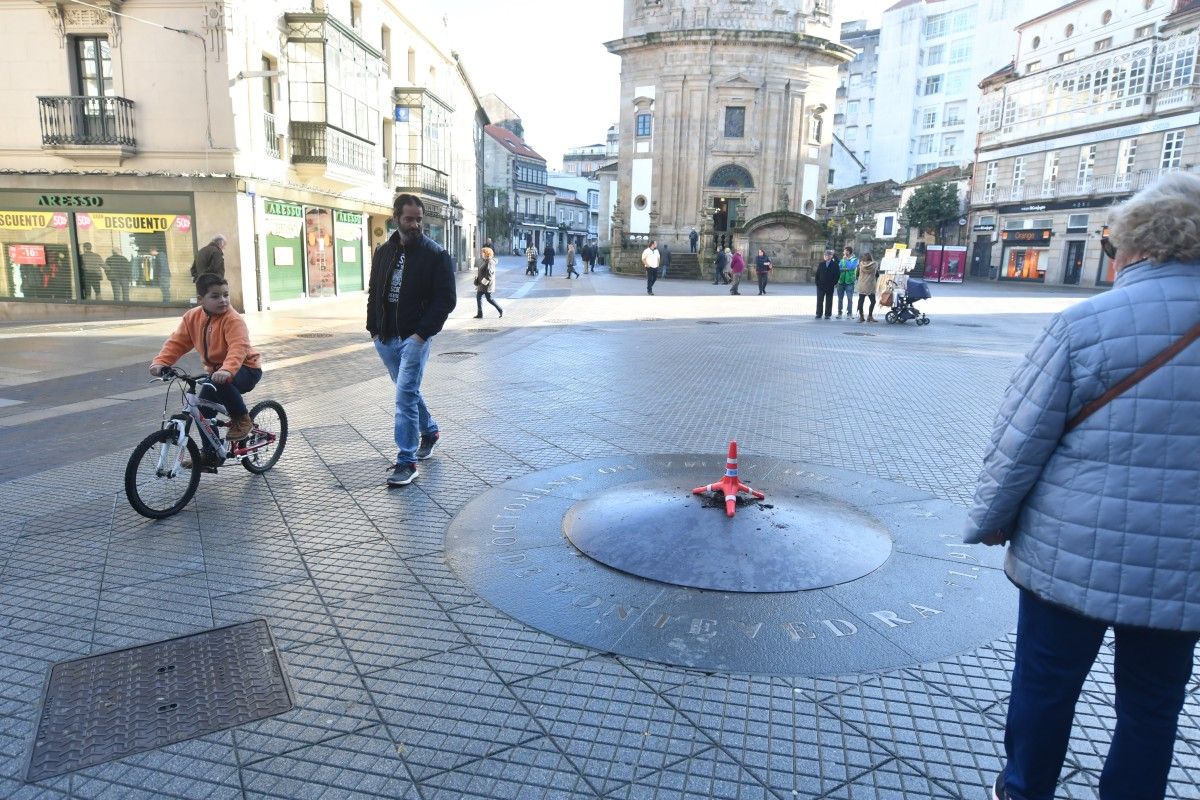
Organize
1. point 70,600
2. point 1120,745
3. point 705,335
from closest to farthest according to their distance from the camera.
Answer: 1. point 1120,745
2. point 70,600
3. point 705,335

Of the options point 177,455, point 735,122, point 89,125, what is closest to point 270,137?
point 89,125

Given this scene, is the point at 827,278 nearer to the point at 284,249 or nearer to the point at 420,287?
the point at 284,249

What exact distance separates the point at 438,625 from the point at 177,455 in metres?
2.65

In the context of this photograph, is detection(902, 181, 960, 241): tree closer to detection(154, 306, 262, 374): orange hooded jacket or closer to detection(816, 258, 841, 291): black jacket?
detection(816, 258, 841, 291): black jacket

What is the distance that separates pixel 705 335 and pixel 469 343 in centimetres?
481

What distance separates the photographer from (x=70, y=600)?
152 inches

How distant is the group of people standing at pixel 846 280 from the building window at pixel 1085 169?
32.5m

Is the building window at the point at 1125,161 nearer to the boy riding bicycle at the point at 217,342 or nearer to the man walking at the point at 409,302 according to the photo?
the man walking at the point at 409,302

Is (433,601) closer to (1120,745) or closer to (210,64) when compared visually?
(1120,745)

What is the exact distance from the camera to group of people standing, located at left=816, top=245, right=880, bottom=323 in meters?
18.6

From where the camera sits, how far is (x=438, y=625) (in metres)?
3.66

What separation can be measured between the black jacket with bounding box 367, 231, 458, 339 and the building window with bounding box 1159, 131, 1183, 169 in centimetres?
4498

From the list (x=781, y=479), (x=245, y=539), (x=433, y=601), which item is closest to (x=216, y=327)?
(x=245, y=539)

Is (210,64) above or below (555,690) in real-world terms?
above
